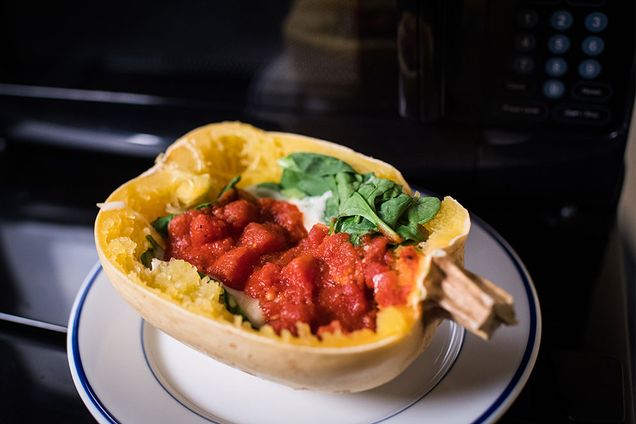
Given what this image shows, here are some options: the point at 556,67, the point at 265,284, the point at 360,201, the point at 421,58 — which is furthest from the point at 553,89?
the point at 265,284

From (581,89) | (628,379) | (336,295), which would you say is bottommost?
(628,379)

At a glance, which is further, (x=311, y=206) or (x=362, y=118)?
(x=362, y=118)

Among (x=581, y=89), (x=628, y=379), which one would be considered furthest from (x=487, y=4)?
(x=628, y=379)

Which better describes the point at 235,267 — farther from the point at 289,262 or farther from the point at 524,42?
the point at 524,42

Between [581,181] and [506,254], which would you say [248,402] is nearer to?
[506,254]

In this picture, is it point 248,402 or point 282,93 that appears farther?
point 282,93

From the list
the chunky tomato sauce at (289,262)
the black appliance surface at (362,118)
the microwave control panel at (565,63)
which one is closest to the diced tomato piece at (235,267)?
the chunky tomato sauce at (289,262)

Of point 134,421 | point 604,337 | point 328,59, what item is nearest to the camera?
point 134,421

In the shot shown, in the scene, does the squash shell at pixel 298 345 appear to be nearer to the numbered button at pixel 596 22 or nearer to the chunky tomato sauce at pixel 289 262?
the chunky tomato sauce at pixel 289 262
